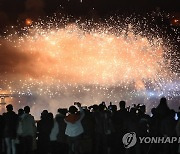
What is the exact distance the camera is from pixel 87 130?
1220cm

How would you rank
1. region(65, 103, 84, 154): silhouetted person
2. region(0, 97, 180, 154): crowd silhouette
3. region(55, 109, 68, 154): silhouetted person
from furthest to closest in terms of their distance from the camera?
region(55, 109, 68, 154): silhouetted person
region(0, 97, 180, 154): crowd silhouette
region(65, 103, 84, 154): silhouetted person

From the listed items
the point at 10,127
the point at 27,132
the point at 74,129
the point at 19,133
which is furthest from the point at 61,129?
the point at 10,127

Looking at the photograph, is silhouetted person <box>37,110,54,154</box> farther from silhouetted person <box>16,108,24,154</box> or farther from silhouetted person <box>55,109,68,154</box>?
silhouetted person <box>16,108,24,154</box>

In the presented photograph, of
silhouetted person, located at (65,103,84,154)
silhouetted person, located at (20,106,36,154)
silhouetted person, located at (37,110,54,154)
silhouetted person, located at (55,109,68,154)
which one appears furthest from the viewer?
silhouetted person, located at (37,110,54,154)

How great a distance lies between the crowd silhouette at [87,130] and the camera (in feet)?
38.8

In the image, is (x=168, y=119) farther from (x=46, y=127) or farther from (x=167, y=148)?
(x=46, y=127)

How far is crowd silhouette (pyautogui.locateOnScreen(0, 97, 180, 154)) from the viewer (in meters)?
11.8

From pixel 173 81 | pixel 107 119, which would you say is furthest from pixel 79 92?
pixel 107 119

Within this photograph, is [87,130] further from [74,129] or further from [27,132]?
[27,132]

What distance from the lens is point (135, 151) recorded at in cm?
1230

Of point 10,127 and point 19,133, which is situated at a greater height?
point 10,127

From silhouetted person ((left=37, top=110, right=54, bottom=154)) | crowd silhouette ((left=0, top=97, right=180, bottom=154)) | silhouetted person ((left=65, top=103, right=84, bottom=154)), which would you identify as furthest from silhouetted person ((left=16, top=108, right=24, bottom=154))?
silhouetted person ((left=65, top=103, right=84, bottom=154))

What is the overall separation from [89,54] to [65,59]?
2442mm

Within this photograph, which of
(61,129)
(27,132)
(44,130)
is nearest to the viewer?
(61,129)
